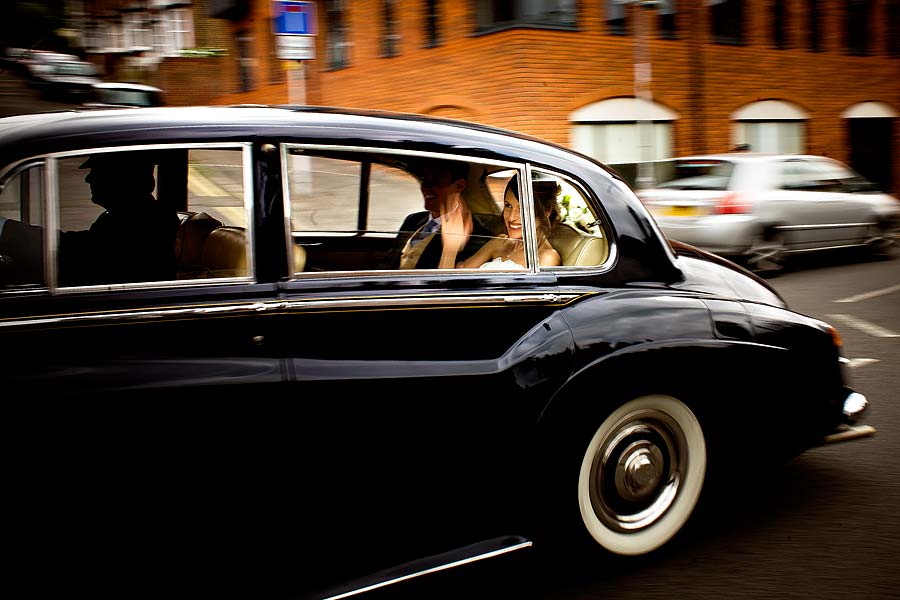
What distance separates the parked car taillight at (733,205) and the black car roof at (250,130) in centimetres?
774

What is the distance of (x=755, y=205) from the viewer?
34.2ft

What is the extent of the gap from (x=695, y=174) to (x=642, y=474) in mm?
8388

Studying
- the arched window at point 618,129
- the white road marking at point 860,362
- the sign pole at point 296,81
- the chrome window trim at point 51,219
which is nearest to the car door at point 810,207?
the white road marking at point 860,362

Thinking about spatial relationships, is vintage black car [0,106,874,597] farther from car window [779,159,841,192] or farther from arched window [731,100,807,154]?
arched window [731,100,807,154]

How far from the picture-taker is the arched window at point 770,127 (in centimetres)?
2074

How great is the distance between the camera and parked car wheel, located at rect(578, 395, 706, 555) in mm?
3184

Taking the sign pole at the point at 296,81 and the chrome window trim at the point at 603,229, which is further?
the sign pole at the point at 296,81

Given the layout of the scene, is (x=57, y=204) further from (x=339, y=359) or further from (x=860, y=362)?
(x=860, y=362)

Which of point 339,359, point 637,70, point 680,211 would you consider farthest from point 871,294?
point 339,359

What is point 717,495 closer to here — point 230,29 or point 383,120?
point 383,120

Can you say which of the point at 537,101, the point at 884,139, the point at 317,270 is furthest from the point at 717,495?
the point at 884,139

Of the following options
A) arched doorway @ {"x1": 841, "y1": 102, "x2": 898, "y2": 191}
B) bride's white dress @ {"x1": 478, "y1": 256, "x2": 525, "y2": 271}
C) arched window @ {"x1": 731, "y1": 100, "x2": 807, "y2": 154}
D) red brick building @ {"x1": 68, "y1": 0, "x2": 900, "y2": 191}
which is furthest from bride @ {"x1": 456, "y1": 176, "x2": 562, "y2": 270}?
arched doorway @ {"x1": 841, "y1": 102, "x2": 898, "y2": 191}

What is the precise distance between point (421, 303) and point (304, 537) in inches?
33.2

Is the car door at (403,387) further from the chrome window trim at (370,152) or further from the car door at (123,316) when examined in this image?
the car door at (123,316)
